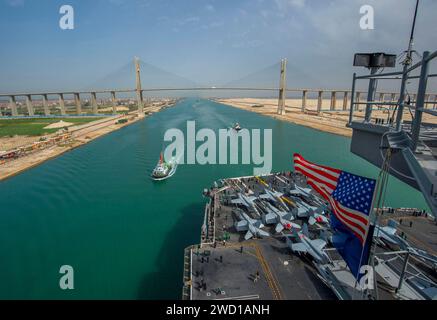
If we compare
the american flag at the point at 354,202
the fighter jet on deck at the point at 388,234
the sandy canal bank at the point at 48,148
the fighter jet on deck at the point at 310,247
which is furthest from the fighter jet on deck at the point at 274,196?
the sandy canal bank at the point at 48,148

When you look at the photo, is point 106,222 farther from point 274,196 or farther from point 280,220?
point 280,220

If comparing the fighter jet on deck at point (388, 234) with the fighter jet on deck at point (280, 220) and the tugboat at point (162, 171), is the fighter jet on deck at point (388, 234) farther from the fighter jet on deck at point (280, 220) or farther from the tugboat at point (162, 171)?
the tugboat at point (162, 171)

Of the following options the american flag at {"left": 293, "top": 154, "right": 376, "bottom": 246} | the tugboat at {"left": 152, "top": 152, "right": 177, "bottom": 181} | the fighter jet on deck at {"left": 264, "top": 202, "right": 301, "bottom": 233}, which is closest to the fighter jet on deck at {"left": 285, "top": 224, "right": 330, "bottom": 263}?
the fighter jet on deck at {"left": 264, "top": 202, "right": 301, "bottom": 233}

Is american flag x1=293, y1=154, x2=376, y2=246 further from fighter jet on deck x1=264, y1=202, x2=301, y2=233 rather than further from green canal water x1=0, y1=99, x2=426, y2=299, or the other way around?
green canal water x1=0, y1=99, x2=426, y2=299

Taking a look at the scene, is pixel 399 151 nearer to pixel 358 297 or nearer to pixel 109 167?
pixel 358 297

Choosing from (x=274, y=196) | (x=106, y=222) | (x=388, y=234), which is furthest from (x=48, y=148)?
(x=388, y=234)

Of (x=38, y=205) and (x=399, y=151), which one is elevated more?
(x=399, y=151)
